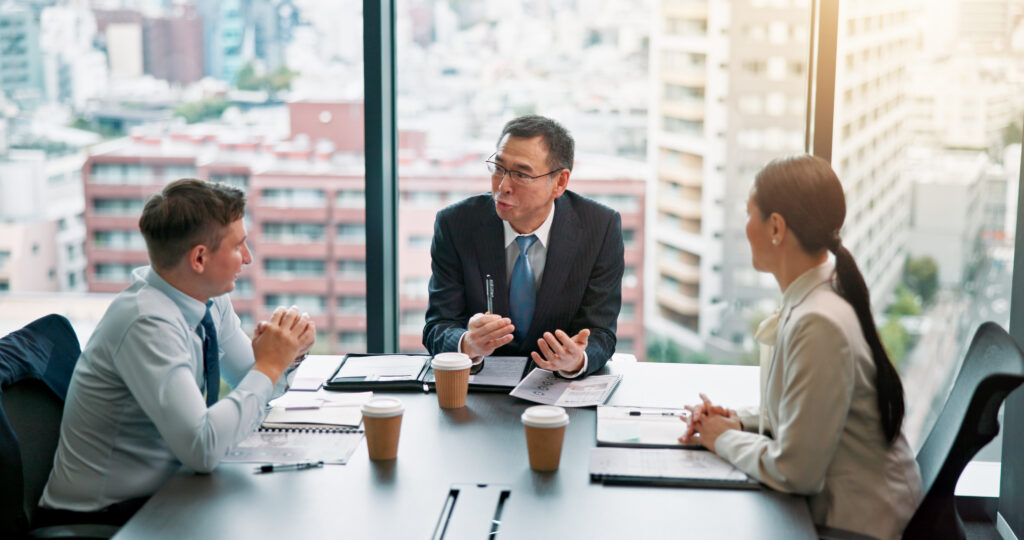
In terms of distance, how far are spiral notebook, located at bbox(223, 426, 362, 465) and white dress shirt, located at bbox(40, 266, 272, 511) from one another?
4 centimetres

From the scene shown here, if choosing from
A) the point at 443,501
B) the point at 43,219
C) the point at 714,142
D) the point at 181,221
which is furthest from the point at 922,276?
the point at 43,219

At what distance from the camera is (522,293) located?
2879 millimetres

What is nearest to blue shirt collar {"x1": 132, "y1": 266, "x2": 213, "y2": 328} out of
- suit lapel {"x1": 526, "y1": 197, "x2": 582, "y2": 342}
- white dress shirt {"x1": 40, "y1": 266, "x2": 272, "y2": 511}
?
white dress shirt {"x1": 40, "y1": 266, "x2": 272, "y2": 511}

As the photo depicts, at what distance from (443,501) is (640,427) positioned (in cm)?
56

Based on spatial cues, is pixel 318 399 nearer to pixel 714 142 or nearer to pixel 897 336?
pixel 714 142

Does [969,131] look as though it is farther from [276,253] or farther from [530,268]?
[276,253]

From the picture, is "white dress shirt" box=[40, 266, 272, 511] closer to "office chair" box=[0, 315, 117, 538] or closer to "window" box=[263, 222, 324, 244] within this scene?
"office chair" box=[0, 315, 117, 538]

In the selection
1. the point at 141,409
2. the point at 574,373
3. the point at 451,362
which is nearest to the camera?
the point at 141,409

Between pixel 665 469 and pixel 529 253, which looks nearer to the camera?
pixel 665 469

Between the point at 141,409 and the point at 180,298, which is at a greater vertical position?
the point at 180,298

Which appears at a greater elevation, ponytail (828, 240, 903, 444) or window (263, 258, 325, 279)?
ponytail (828, 240, 903, 444)

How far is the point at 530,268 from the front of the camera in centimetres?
289

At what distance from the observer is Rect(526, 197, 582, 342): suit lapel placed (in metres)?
2.83

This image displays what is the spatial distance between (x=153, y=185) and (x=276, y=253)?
21.3 inches
